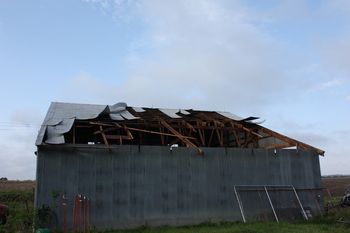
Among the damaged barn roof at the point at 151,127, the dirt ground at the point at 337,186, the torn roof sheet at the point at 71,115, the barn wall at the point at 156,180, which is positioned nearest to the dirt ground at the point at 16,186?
the torn roof sheet at the point at 71,115

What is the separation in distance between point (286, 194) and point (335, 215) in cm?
251

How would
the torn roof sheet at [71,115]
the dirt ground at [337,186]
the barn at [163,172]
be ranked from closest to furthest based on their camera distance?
the barn at [163,172]
the torn roof sheet at [71,115]
the dirt ground at [337,186]

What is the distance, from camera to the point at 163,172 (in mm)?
18891

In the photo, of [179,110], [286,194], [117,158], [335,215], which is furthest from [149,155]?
[335,215]

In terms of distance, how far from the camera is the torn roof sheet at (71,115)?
1782 cm

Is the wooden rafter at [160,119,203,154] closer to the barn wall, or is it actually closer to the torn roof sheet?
the barn wall

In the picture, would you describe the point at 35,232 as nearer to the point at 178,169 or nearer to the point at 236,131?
the point at 178,169

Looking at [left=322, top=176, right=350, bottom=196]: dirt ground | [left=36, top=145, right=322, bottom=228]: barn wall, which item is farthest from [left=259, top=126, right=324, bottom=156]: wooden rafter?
[left=322, top=176, right=350, bottom=196]: dirt ground

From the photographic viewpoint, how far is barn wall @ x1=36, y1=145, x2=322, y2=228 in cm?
1725

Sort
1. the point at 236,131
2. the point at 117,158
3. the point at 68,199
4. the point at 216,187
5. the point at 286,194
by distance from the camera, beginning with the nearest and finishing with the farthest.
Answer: the point at 68,199, the point at 117,158, the point at 216,187, the point at 286,194, the point at 236,131

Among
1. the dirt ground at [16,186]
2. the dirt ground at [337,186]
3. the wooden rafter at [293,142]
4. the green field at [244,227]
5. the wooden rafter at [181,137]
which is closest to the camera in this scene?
the green field at [244,227]

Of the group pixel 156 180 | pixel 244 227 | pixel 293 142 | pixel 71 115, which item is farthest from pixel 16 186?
pixel 244 227

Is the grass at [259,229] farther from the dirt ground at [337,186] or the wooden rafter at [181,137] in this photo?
the dirt ground at [337,186]

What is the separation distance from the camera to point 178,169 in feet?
62.8
